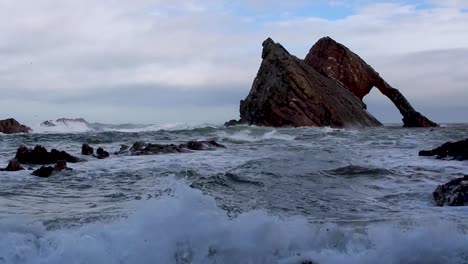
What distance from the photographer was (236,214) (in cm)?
664

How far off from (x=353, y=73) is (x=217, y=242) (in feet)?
110

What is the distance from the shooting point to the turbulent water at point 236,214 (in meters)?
4.93

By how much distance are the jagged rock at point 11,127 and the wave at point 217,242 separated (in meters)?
31.9

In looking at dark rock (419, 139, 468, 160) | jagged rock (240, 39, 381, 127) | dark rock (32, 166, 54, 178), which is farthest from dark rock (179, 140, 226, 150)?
jagged rock (240, 39, 381, 127)

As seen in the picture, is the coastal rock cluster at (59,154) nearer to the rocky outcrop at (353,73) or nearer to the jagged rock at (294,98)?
the jagged rock at (294,98)

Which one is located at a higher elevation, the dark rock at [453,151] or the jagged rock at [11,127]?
the jagged rock at [11,127]

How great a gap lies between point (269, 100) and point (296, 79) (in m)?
2.06

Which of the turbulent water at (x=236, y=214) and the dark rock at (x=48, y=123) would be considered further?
the dark rock at (x=48, y=123)

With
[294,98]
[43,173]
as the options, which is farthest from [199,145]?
[294,98]

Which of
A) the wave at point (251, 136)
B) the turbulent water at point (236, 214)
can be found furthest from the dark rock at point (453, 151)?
the wave at point (251, 136)

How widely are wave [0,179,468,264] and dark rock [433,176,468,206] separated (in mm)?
1969

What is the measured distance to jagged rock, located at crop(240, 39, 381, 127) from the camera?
105 ft

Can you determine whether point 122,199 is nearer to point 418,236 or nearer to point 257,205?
point 257,205

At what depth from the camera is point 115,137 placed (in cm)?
2436
